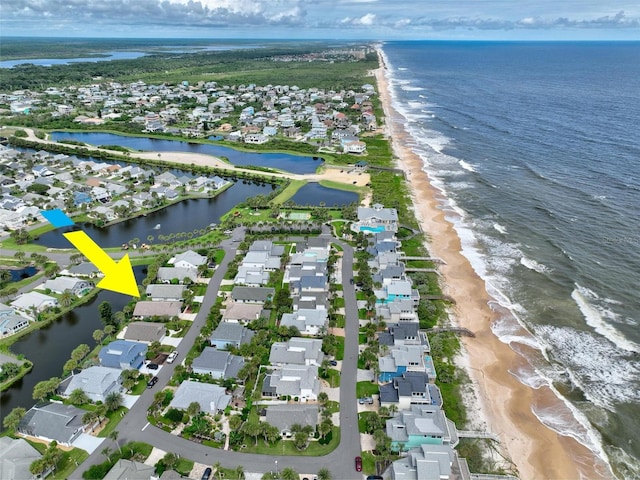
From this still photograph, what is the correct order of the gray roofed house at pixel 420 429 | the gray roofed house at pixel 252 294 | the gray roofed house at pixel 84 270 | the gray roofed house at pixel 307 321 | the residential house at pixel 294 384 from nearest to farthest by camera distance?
1. the gray roofed house at pixel 420 429
2. the residential house at pixel 294 384
3. the gray roofed house at pixel 307 321
4. the gray roofed house at pixel 252 294
5. the gray roofed house at pixel 84 270

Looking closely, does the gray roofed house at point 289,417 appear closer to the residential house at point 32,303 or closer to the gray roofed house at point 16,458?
the gray roofed house at point 16,458

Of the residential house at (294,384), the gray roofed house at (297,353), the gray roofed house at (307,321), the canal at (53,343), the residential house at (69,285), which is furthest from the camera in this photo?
the residential house at (69,285)

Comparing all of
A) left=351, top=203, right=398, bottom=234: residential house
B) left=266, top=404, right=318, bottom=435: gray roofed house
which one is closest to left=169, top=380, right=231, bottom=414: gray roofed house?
left=266, top=404, right=318, bottom=435: gray roofed house

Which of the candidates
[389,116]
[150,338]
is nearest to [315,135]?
[389,116]

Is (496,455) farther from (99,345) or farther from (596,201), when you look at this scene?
(596,201)

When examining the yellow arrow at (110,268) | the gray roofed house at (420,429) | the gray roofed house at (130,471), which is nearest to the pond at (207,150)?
the yellow arrow at (110,268)

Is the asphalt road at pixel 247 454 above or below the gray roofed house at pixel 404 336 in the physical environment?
below

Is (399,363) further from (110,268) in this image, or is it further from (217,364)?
(110,268)
